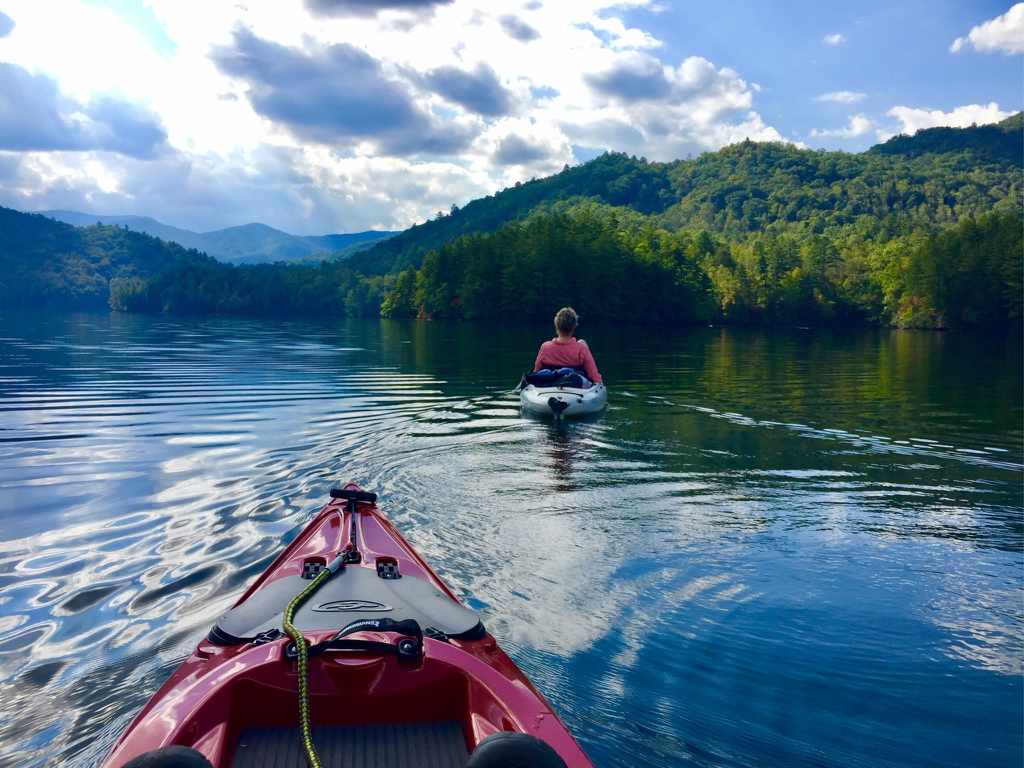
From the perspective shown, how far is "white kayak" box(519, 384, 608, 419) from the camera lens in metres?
14.3

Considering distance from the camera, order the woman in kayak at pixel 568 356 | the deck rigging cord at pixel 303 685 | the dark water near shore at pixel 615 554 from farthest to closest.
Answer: the woman in kayak at pixel 568 356 < the dark water near shore at pixel 615 554 < the deck rigging cord at pixel 303 685

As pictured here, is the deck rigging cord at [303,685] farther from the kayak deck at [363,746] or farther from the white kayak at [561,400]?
the white kayak at [561,400]

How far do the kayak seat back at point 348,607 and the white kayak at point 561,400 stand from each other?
405 inches

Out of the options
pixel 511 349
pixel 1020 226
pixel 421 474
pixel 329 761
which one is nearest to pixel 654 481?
pixel 421 474

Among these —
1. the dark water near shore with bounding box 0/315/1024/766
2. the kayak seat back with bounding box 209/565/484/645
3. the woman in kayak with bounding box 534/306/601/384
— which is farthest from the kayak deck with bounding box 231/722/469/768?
the woman in kayak with bounding box 534/306/601/384

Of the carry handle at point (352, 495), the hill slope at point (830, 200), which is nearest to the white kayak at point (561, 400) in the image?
the carry handle at point (352, 495)

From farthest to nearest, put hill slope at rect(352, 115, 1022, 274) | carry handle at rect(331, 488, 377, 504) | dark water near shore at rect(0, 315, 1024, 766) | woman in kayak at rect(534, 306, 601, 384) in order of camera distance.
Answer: hill slope at rect(352, 115, 1022, 274), woman in kayak at rect(534, 306, 601, 384), carry handle at rect(331, 488, 377, 504), dark water near shore at rect(0, 315, 1024, 766)

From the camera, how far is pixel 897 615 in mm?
5508

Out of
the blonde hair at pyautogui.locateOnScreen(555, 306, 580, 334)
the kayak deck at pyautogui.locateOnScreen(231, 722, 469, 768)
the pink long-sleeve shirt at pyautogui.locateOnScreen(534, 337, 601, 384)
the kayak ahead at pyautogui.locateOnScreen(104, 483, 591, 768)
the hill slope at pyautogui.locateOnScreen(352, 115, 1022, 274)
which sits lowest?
the kayak deck at pyautogui.locateOnScreen(231, 722, 469, 768)

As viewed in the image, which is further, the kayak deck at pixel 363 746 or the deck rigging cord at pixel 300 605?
the kayak deck at pixel 363 746

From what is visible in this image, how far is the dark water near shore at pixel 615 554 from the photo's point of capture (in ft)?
13.6

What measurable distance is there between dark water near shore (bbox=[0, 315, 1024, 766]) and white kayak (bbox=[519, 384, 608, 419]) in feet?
1.53

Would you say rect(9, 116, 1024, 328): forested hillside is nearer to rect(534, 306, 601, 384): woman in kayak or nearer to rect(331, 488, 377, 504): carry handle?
rect(534, 306, 601, 384): woman in kayak

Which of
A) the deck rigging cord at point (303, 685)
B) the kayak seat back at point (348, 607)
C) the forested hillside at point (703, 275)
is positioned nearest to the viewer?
the deck rigging cord at point (303, 685)
